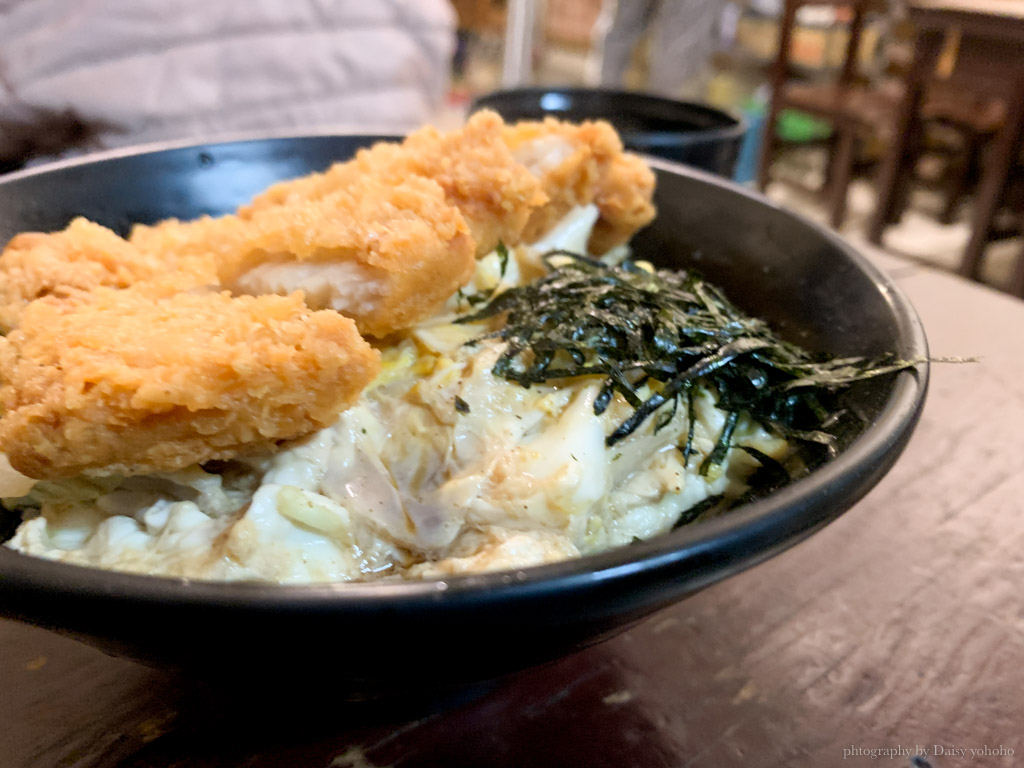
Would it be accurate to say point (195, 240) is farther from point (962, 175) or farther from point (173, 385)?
point (962, 175)

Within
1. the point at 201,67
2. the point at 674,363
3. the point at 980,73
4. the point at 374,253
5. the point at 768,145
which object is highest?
the point at 980,73

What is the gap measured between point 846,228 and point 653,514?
4.89m

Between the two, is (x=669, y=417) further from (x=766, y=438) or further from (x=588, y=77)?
(x=588, y=77)

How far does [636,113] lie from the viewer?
2.13m

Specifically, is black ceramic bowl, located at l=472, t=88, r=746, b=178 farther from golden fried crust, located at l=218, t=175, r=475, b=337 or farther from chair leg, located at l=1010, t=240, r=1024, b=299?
chair leg, located at l=1010, t=240, r=1024, b=299

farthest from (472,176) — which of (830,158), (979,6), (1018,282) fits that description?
(830,158)

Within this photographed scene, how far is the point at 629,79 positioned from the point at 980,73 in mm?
2571

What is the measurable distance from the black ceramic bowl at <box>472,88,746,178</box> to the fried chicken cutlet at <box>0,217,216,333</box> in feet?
3.39

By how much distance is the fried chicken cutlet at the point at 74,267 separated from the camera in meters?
0.90

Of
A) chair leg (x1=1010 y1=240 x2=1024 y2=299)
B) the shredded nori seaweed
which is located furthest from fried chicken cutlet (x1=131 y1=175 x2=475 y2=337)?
chair leg (x1=1010 y1=240 x2=1024 y2=299)

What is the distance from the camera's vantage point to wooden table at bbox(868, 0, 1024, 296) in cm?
355

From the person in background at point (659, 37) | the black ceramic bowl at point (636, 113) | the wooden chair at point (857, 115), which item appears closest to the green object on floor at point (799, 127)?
the wooden chair at point (857, 115)

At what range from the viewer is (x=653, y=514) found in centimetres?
79

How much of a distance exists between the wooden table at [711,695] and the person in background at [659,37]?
5.08 metres
